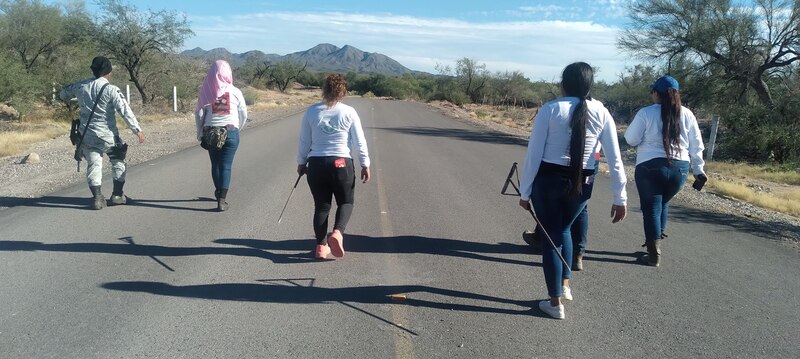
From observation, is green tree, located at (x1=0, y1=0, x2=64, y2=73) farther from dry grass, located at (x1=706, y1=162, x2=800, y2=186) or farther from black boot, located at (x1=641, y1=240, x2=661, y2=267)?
black boot, located at (x1=641, y1=240, x2=661, y2=267)

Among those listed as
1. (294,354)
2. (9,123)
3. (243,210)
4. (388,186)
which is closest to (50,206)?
(243,210)

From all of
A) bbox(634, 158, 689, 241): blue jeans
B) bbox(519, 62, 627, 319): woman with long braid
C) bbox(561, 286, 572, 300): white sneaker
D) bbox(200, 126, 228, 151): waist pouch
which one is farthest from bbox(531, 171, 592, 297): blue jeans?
bbox(200, 126, 228, 151): waist pouch

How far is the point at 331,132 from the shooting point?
19.5ft

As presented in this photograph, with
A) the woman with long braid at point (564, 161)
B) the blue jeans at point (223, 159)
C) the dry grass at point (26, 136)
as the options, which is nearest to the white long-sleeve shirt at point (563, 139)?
the woman with long braid at point (564, 161)

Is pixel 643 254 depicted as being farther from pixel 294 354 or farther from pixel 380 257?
pixel 294 354

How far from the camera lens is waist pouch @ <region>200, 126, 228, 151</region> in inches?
310

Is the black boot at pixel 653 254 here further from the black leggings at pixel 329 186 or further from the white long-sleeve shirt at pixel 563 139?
the black leggings at pixel 329 186

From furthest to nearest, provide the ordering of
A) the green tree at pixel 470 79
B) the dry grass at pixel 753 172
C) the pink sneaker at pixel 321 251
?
the green tree at pixel 470 79 < the dry grass at pixel 753 172 < the pink sneaker at pixel 321 251

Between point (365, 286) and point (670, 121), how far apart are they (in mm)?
3311

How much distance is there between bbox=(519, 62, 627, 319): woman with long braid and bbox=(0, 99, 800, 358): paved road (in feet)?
1.81

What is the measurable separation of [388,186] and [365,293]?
547 centimetres

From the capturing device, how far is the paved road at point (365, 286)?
427 centimetres

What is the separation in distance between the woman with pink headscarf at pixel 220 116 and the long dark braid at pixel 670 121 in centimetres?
494

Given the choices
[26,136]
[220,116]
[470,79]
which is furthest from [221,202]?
[470,79]
